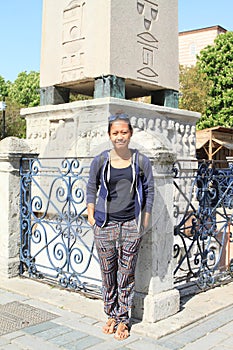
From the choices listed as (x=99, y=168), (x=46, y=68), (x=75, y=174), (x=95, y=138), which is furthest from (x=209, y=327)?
(x=46, y=68)

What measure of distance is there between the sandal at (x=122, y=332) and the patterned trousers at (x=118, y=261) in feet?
0.13

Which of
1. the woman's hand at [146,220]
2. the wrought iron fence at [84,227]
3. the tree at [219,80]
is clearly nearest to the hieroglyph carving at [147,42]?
the wrought iron fence at [84,227]

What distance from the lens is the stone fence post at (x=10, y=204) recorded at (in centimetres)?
533

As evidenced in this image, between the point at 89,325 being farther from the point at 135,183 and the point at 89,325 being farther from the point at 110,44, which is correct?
the point at 110,44

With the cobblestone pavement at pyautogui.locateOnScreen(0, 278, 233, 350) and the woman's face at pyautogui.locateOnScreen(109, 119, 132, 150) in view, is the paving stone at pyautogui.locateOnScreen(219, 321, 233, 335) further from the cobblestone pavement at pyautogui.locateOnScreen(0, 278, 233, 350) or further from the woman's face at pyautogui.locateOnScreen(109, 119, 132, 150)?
the woman's face at pyautogui.locateOnScreen(109, 119, 132, 150)

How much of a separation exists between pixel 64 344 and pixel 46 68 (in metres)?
5.81

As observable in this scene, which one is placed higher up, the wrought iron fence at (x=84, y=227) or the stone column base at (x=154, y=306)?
the wrought iron fence at (x=84, y=227)

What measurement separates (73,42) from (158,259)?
4780 millimetres

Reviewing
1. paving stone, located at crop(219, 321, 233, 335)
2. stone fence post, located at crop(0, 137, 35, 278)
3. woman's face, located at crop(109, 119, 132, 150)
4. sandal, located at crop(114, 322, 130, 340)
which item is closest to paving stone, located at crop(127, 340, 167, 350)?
sandal, located at crop(114, 322, 130, 340)

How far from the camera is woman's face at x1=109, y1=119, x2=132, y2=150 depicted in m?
3.67

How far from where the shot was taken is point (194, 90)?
21.6 metres

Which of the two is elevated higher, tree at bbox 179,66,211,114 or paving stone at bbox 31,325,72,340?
tree at bbox 179,66,211,114

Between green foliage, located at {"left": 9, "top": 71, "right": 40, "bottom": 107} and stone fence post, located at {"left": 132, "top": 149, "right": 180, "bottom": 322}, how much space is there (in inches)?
1163

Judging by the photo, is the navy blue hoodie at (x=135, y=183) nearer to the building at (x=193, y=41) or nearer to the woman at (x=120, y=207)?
the woman at (x=120, y=207)
